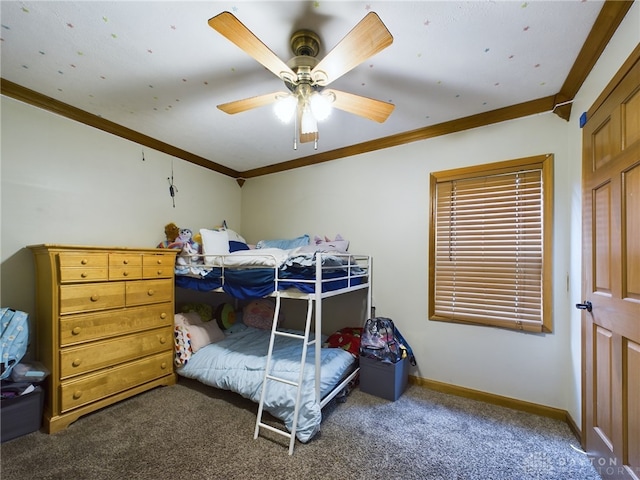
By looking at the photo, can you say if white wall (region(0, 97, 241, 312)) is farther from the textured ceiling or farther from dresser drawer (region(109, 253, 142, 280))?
dresser drawer (region(109, 253, 142, 280))

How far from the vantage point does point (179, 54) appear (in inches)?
65.7

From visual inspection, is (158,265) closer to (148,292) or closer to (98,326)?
(148,292)

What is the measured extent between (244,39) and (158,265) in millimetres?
2025

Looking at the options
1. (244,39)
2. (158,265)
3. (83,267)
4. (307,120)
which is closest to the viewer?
(244,39)

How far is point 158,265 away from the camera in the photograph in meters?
2.50

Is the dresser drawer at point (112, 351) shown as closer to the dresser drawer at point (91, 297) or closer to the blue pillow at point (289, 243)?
the dresser drawer at point (91, 297)

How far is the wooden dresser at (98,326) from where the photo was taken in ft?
6.16

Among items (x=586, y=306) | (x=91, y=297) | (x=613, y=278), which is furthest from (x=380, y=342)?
(x=91, y=297)

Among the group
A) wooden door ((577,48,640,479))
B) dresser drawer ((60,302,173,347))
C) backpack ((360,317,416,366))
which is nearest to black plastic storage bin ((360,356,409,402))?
backpack ((360,317,416,366))

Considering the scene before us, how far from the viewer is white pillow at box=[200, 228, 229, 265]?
270 centimetres

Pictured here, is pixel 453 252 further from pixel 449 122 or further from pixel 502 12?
pixel 502 12

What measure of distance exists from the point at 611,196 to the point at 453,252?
3.77ft

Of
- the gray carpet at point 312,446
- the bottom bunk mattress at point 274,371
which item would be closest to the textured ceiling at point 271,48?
the bottom bunk mattress at point 274,371

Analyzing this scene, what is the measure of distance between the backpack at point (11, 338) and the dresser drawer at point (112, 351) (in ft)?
0.77
